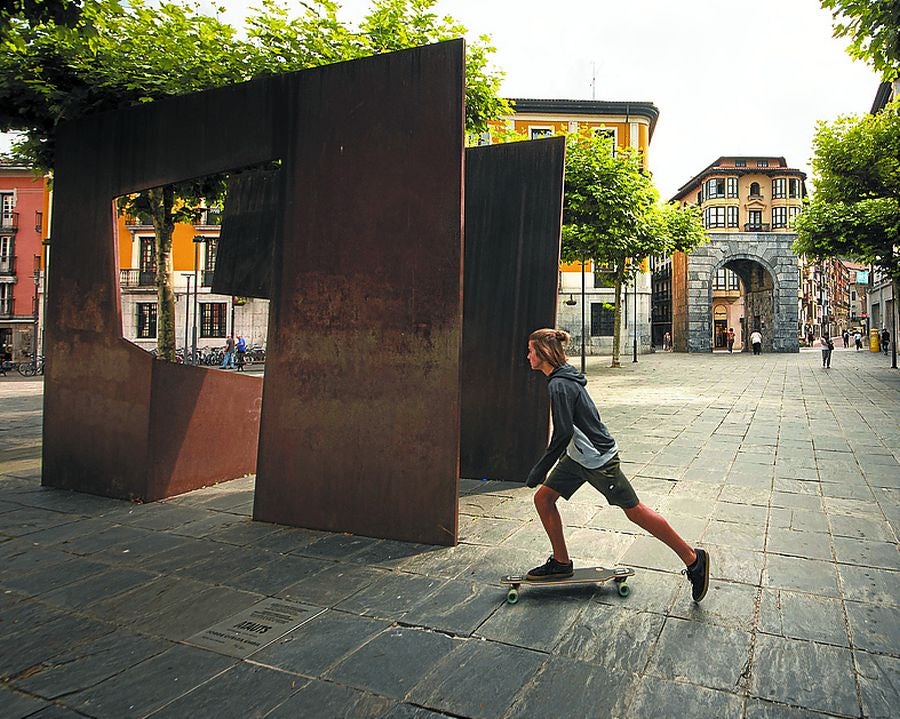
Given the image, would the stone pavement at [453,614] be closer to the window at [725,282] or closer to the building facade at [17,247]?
the building facade at [17,247]

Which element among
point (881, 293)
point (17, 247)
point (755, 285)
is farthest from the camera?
point (755, 285)

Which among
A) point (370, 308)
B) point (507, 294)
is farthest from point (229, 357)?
point (370, 308)

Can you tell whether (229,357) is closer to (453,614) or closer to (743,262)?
(453,614)

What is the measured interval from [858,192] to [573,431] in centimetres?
2174

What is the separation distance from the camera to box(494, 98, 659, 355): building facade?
40906mm

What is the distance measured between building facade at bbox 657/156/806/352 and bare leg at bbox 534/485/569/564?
113ft

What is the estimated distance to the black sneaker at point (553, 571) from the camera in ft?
12.1

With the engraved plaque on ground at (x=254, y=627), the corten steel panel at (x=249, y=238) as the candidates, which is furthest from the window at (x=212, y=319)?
the engraved plaque on ground at (x=254, y=627)

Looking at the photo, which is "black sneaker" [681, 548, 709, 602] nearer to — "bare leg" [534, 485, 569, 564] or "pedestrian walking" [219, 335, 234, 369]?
"bare leg" [534, 485, 569, 564]

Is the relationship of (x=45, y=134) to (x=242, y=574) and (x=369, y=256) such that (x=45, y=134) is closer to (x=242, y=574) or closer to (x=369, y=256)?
(x=369, y=256)

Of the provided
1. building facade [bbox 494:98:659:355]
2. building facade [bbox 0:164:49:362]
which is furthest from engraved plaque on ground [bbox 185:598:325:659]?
building facade [bbox 0:164:49:362]

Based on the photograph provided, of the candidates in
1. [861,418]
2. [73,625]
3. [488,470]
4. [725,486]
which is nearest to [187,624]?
[73,625]

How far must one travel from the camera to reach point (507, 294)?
7203 millimetres

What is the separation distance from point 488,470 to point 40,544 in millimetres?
4178
